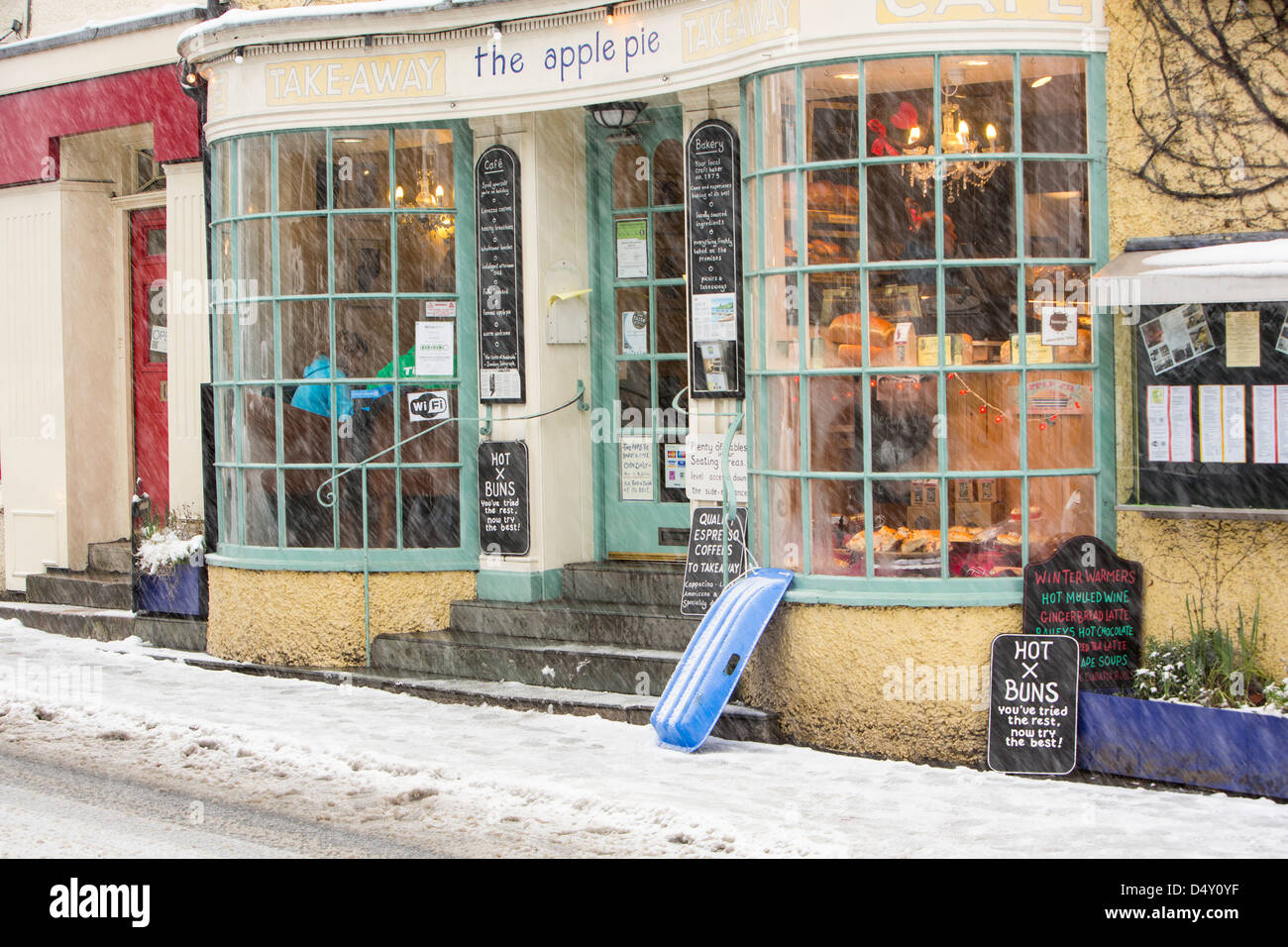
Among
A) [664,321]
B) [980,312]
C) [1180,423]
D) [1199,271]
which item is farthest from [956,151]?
[664,321]

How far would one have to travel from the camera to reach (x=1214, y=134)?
7988 mm

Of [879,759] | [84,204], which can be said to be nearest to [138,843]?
[879,759]

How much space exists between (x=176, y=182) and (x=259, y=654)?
4.13 meters

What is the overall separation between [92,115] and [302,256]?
3530mm

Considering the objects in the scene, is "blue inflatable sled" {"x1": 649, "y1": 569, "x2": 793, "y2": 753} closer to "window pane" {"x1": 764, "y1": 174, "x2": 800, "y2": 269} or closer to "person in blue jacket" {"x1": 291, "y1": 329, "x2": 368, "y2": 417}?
"window pane" {"x1": 764, "y1": 174, "x2": 800, "y2": 269}

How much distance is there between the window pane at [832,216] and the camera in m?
8.42

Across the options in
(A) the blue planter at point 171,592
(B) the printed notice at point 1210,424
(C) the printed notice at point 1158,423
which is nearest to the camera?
(B) the printed notice at point 1210,424

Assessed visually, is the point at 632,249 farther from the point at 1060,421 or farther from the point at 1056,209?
the point at 1060,421

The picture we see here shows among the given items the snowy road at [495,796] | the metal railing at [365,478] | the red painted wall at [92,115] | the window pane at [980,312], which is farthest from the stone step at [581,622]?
the red painted wall at [92,115]

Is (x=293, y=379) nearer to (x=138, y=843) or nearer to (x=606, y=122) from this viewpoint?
(x=606, y=122)

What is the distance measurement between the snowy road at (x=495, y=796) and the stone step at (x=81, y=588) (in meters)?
3.10

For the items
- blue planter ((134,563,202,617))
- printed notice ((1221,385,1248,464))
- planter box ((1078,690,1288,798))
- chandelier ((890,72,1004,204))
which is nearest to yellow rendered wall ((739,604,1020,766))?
planter box ((1078,690,1288,798))

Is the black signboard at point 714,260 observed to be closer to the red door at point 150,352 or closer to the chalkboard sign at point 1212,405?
the chalkboard sign at point 1212,405

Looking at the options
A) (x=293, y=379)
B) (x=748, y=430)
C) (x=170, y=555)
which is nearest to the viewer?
(x=748, y=430)
